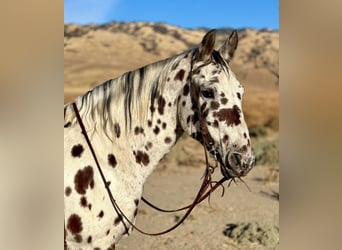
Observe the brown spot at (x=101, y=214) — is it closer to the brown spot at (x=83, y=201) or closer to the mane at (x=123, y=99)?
the brown spot at (x=83, y=201)

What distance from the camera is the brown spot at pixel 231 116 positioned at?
1.48m

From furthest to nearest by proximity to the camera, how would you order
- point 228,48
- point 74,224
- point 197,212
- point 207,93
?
point 197,212, point 228,48, point 207,93, point 74,224

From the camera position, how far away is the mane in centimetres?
151

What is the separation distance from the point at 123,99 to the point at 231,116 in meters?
0.37

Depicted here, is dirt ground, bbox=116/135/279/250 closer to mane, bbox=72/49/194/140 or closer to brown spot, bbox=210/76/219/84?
mane, bbox=72/49/194/140

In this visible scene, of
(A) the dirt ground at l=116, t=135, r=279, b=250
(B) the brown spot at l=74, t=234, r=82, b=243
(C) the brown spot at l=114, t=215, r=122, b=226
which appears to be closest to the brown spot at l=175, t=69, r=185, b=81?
(C) the brown spot at l=114, t=215, r=122, b=226

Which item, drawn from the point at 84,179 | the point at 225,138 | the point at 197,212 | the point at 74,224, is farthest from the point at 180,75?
the point at 197,212

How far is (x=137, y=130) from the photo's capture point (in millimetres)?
1525

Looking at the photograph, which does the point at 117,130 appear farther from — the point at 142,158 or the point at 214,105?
the point at 214,105

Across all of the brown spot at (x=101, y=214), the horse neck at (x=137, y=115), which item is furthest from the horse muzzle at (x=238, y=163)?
the brown spot at (x=101, y=214)

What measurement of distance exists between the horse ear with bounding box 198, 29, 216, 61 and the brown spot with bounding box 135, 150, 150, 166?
1.28 feet
